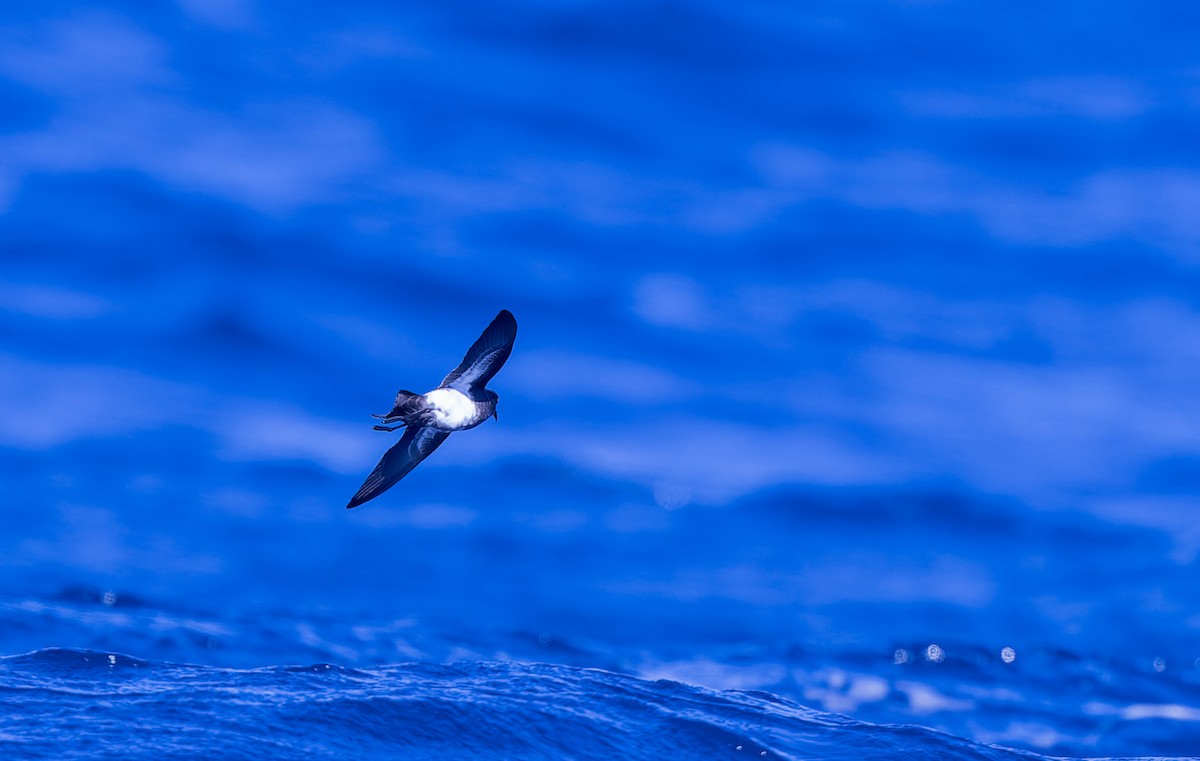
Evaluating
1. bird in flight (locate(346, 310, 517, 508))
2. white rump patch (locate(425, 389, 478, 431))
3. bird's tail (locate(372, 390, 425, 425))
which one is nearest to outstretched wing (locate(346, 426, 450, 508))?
bird in flight (locate(346, 310, 517, 508))

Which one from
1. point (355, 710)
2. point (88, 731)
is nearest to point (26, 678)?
point (88, 731)

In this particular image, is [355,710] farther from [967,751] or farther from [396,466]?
[967,751]

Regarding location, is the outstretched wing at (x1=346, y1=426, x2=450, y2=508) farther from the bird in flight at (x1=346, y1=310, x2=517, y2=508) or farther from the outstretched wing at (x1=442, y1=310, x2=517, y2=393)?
the outstretched wing at (x1=442, y1=310, x2=517, y2=393)

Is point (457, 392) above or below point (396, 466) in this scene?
above

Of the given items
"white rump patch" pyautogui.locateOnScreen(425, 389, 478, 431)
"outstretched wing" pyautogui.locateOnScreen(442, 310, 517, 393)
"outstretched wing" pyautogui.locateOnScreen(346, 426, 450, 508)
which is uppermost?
"outstretched wing" pyautogui.locateOnScreen(442, 310, 517, 393)

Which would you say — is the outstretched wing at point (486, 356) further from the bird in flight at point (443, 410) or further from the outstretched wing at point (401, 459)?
the outstretched wing at point (401, 459)

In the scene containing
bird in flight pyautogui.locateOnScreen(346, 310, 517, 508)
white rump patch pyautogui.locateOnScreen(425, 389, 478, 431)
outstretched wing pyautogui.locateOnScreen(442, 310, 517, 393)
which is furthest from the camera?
outstretched wing pyautogui.locateOnScreen(442, 310, 517, 393)

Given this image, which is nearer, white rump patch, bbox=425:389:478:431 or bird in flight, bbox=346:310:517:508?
bird in flight, bbox=346:310:517:508
